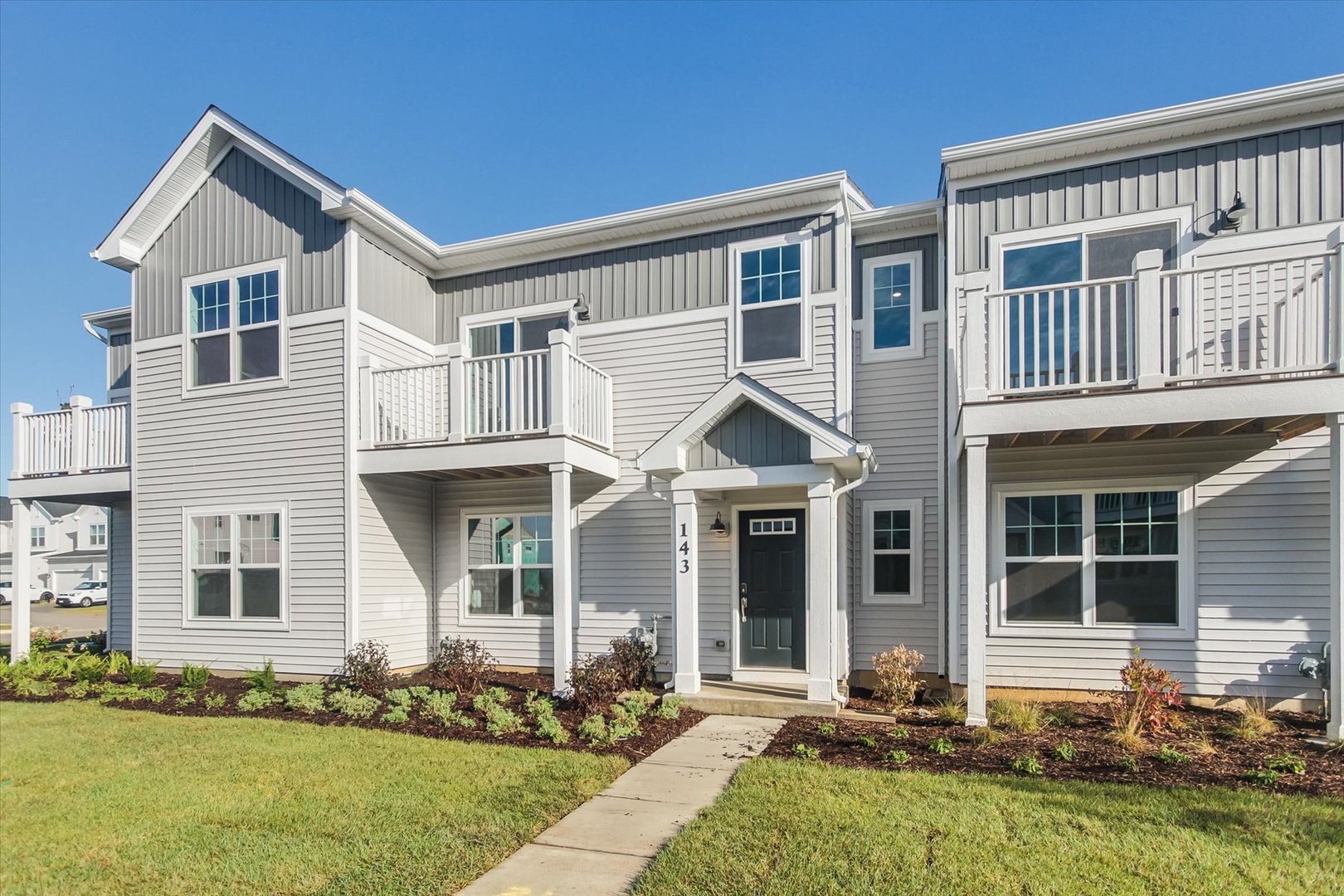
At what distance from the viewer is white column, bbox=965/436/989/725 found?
7.11 meters

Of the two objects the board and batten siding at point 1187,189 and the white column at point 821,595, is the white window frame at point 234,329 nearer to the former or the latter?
the white column at point 821,595

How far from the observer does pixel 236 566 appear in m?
10.6

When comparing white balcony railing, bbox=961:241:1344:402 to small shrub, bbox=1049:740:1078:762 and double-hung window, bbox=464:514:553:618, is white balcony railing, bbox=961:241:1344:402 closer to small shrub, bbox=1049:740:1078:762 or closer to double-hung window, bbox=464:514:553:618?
small shrub, bbox=1049:740:1078:762

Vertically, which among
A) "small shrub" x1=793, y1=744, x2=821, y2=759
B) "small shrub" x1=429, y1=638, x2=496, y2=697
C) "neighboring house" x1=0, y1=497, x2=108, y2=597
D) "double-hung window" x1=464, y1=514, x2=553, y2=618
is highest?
"double-hung window" x1=464, y1=514, x2=553, y2=618

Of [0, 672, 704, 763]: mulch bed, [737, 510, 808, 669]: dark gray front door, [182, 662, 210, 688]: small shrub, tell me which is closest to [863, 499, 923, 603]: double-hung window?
[737, 510, 808, 669]: dark gray front door

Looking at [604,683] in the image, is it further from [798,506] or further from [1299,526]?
[1299,526]

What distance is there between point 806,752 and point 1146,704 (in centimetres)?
318

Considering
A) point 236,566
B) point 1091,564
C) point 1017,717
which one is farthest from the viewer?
point 236,566

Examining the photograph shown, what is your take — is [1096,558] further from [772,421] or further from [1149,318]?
[772,421]

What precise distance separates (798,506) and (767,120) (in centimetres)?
730

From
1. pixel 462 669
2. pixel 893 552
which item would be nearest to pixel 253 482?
pixel 462 669

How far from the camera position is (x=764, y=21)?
10859 millimetres

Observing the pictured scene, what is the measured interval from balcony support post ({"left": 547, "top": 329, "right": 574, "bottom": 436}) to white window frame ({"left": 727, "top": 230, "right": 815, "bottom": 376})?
2.18 meters

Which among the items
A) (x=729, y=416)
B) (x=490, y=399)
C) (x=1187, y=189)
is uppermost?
(x=1187, y=189)
